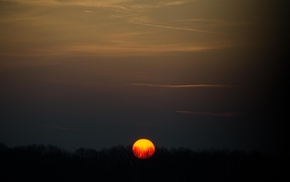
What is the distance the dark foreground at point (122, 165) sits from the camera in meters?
34.0

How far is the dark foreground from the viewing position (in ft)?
Answer: 111

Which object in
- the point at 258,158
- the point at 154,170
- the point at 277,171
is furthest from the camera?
the point at 154,170

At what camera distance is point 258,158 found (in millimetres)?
33531

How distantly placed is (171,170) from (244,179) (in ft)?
14.1

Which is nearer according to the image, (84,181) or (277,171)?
(277,171)

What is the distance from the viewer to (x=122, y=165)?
36.3 meters

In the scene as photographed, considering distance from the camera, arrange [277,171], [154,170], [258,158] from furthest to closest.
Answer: [154,170] < [258,158] < [277,171]

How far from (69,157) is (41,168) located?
1861 mm

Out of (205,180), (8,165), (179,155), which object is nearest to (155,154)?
(179,155)

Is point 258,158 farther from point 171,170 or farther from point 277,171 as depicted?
point 171,170

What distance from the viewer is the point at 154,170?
119ft

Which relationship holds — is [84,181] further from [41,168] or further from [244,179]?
[244,179]

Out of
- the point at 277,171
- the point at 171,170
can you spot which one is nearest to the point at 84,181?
the point at 171,170

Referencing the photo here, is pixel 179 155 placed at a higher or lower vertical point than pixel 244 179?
higher
